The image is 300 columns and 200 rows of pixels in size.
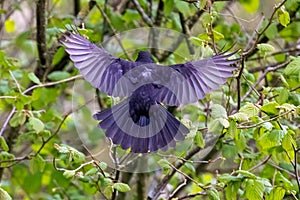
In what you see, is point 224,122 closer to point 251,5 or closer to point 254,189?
point 254,189

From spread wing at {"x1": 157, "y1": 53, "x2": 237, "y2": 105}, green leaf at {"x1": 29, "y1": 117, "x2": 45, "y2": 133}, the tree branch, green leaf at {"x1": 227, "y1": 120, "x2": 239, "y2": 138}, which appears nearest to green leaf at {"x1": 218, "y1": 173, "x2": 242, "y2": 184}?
green leaf at {"x1": 227, "y1": 120, "x2": 239, "y2": 138}

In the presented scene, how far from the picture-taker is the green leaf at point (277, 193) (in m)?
1.35

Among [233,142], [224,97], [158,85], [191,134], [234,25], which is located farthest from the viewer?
[234,25]

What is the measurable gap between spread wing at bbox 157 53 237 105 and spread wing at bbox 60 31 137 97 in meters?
0.08

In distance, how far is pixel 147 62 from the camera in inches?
49.6

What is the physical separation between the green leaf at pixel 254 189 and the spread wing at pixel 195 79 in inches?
9.1

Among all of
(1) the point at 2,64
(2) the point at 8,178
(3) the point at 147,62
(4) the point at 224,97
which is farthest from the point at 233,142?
(2) the point at 8,178

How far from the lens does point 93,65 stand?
3.92 feet

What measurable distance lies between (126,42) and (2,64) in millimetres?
585

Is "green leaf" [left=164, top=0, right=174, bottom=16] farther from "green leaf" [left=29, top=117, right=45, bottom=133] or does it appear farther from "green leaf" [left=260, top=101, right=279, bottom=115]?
"green leaf" [left=260, top=101, right=279, bottom=115]

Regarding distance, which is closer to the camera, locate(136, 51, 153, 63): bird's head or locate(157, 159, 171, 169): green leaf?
locate(136, 51, 153, 63): bird's head

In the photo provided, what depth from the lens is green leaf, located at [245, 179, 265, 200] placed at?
132 centimetres

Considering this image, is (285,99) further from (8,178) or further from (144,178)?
(8,178)

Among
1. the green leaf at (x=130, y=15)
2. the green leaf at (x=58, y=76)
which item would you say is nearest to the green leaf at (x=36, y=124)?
the green leaf at (x=58, y=76)
